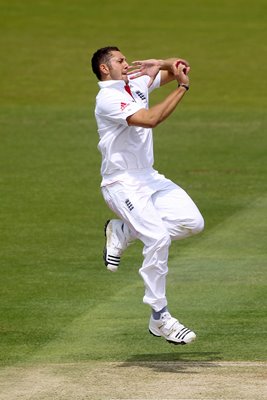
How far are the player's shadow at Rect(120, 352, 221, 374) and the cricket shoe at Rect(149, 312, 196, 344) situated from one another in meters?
0.21

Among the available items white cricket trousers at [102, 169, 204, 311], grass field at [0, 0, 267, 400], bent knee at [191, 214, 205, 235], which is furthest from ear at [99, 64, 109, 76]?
grass field at [0, 0, 267, 400]

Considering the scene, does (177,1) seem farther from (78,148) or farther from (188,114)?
(78,148)

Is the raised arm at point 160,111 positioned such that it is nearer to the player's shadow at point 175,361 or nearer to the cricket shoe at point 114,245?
the cricket shoe at point 114,245

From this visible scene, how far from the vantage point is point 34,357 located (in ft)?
37.9

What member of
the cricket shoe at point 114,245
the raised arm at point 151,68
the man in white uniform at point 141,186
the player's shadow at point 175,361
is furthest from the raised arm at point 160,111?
the player's shadow at point 175,361

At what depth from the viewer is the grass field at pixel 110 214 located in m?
11.1

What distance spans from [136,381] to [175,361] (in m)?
0.92

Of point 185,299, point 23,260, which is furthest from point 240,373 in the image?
point 23,260

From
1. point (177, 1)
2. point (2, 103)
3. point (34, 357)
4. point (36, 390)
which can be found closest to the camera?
point (36, 390)

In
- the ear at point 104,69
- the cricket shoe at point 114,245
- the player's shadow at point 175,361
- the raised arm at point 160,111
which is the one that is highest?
the ear at point 104,69

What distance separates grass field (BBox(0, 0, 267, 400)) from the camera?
36.3ft

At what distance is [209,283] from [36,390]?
14.4 ft

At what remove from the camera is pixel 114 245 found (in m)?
11.9

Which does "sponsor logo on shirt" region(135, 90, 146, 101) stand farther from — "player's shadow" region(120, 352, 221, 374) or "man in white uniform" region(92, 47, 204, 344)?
"player's shadow" region(120, 352, 221, 374)
